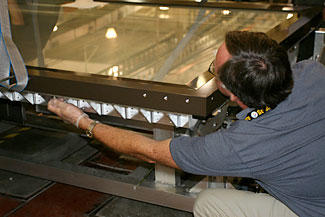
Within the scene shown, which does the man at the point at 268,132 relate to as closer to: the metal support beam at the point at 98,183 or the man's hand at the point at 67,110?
the man's hand at the point at 67,110

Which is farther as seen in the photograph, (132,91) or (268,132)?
(132,91)

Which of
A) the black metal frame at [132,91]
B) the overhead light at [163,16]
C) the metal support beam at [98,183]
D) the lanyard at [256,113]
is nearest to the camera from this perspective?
the lanyard at [256,113]

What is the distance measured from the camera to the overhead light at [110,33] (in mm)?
2592

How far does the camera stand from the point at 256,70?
144 centimetres

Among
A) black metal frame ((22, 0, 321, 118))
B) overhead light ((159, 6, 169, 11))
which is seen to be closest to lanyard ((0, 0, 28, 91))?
black metal frame ((22, 0, 321, 118))

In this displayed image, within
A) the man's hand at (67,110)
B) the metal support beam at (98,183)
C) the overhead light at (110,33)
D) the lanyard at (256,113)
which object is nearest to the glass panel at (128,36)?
the overhead light at (110,33)

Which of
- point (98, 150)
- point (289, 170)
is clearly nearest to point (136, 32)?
point (98, 150)

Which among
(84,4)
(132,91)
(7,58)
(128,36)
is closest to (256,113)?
(132,91)

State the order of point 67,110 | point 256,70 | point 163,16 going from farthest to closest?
point 163,16
point 67,110
point 256,70

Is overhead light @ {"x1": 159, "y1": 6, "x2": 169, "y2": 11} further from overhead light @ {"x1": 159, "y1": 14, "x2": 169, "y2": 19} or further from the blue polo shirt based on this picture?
the blue polo shirt

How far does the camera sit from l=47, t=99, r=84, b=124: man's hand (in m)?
1.92

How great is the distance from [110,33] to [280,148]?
151 centimetres

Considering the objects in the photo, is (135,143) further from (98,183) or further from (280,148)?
(98,183)

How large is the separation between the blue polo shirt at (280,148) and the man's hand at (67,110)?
0.56m
